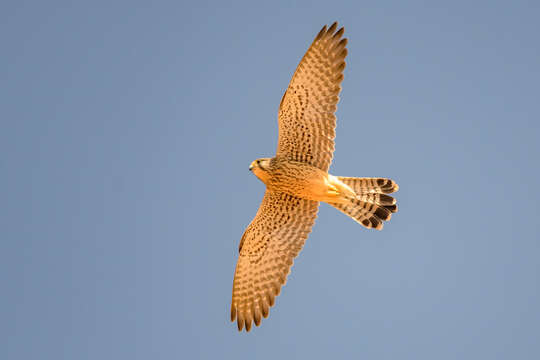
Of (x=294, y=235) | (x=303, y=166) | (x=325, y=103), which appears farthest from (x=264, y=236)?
(x=325, y=103)

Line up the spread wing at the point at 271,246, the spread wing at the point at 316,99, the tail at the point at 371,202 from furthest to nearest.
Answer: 1. the spread wing at the point at 271,246
2. the tail at the point at 371,202
3. the spread wing at the point at 316,99

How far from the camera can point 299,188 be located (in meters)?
9.61

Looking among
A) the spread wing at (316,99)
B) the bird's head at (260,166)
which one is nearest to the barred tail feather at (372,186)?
the spread wing at (316,99)

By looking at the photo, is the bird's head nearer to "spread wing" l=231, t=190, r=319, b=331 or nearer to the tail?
"spread wing" l=231, t=190, r=319, b=331

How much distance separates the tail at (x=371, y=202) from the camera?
32.3 ft

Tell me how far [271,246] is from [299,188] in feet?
3.27

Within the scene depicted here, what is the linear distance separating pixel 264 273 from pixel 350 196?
1588mm

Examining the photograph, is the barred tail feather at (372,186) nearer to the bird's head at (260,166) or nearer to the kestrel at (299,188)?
the kestrel at (299,188)

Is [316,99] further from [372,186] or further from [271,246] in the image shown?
[271,246]

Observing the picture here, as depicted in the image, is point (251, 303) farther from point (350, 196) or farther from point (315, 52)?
point (315, 52)

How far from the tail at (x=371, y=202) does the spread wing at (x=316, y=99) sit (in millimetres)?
626

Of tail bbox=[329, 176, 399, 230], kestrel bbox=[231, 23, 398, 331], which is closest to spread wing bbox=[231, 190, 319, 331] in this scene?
kestrel bbox=[231, 23, 398, 331]

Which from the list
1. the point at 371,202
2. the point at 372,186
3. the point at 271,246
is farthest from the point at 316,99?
the point at 271,246

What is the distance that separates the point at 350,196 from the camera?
32.1ft
